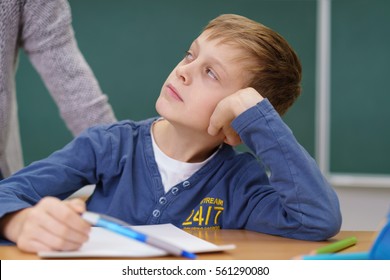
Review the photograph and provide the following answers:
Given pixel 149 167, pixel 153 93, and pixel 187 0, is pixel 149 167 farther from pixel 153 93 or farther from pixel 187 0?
pixel 187 0

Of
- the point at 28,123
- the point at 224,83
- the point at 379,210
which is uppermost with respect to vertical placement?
the point at 224,83

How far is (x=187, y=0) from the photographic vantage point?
2381mm

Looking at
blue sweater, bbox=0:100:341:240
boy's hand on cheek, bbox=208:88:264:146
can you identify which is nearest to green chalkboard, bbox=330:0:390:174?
blue sweater, bbox=0:100:341:240

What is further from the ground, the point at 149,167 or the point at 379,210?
the point at 149,167

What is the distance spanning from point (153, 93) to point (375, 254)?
5.95 ft

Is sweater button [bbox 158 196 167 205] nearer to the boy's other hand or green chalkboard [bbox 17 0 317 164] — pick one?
the boy's other hand

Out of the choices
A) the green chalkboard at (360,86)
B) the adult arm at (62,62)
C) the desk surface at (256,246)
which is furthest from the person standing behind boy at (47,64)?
the green chalkboard at (360,86)

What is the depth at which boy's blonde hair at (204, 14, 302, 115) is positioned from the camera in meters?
1.02

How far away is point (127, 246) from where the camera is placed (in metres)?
0.71

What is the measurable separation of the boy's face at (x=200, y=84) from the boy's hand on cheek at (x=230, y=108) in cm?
3

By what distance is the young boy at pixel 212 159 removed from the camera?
0.92 metres

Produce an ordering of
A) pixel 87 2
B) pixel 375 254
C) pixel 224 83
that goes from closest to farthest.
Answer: pixel 375 254 < pixel 224 83 < pixel 87 2

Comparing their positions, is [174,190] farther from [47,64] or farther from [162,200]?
[47,64]
